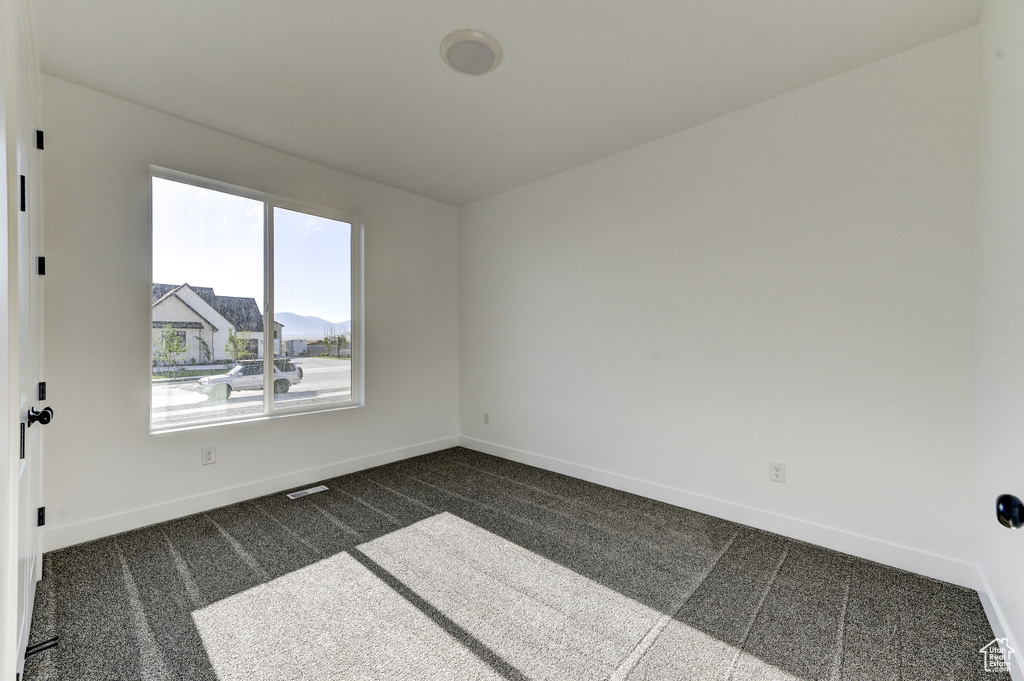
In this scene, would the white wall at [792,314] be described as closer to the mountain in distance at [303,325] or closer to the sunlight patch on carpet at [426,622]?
the sunlight patch on carpet at [426,622]

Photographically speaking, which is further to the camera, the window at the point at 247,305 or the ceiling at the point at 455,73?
the window at the point at 247,305

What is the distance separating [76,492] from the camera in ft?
8.19

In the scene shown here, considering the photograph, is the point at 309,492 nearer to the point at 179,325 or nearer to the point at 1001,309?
the point at 179,325

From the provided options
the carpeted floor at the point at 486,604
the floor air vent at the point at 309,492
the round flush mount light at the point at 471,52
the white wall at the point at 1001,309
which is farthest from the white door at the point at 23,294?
the white wall at the point at 1001,309

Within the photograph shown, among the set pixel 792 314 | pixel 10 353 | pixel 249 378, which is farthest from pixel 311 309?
pixel 792 314

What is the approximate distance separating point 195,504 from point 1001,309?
4.48 meters

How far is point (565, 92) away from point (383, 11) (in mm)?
1119

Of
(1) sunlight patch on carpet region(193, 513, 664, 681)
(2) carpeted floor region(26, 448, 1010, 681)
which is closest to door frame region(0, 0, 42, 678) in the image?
(2) carpeted floor region(26, 448, 1010, 681)

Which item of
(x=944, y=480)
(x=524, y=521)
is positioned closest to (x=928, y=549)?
(x=944, y=480)

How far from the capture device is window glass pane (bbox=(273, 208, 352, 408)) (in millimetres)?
3461

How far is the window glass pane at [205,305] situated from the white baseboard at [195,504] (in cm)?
53

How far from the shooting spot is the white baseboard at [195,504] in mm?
2457

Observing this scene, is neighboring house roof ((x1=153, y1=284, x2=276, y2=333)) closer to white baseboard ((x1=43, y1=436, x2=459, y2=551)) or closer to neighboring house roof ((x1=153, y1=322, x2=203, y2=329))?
neighboring house roof ((x1=153, y1=322, x2=203, y2=329))

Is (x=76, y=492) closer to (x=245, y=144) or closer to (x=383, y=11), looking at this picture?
(x=245, y=144)
